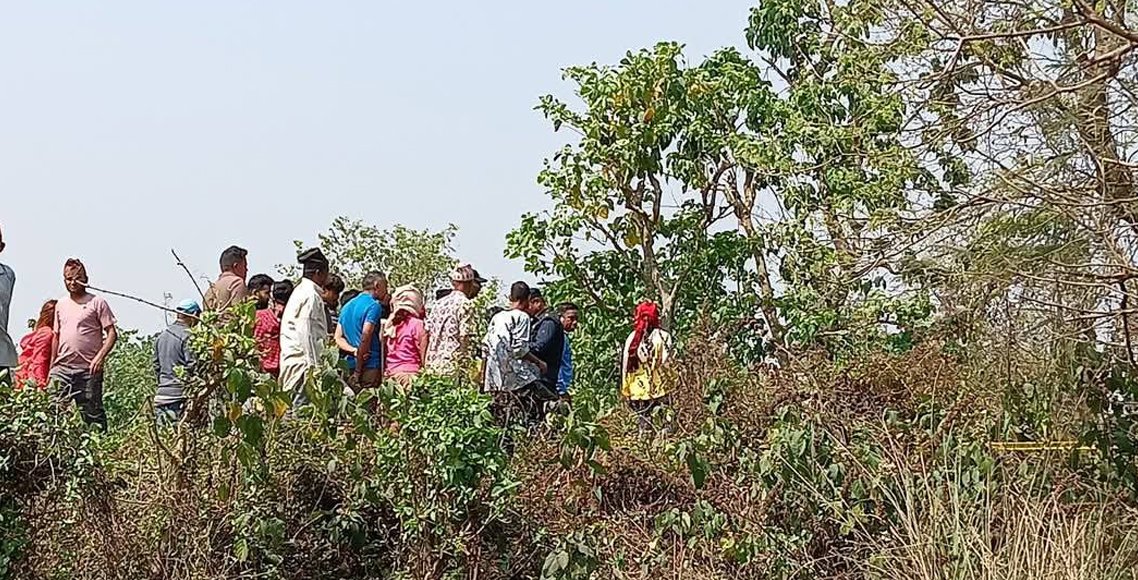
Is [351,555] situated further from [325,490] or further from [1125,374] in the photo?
[1125,374]

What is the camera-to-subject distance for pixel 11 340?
6949 millimetres

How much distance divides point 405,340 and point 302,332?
46.0 inches

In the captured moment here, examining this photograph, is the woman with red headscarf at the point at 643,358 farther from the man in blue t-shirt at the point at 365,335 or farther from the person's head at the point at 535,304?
the man in blue t-shirt at the point at 365,335

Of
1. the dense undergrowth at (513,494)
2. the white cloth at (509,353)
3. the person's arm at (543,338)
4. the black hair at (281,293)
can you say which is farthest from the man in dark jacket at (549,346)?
the dense undergrowth at (513,494)

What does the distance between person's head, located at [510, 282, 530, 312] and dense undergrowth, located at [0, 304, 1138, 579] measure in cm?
242

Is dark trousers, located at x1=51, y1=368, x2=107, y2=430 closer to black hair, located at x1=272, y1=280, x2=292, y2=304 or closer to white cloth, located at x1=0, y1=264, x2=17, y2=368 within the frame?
black hair, located at x1=272, y1=280, x2=292, y2=304

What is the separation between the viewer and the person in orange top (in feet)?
30.5

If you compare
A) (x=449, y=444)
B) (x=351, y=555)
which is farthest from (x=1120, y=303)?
(x=351, y=555)

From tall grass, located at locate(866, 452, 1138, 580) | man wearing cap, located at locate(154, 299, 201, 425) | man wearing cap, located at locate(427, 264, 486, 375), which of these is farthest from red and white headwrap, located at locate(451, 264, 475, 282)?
tall grass, located at locate(866, 452, 1138, 580)

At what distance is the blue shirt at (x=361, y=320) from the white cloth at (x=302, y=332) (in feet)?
1.89

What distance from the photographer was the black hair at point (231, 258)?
8.04 meters

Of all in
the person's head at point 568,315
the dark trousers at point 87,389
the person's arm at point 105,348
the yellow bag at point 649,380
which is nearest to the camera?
the yellow bag at point 649,380

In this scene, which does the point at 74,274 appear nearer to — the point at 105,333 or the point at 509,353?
the point at 105,333

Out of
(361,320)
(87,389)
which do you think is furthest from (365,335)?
(87,389)
